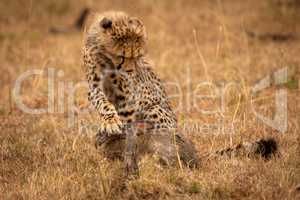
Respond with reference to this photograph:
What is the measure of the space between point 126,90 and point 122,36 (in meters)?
0.52

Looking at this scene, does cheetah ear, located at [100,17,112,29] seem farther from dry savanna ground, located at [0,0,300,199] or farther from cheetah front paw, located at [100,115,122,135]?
dry savanna ground, located at [0,0,300,199]

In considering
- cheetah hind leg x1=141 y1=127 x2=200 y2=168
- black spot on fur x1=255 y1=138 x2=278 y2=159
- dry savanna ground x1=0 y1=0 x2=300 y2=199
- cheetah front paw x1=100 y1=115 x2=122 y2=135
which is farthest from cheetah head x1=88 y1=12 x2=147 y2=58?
black spot on fur x1=255 y1=138 x2=278 y2=159

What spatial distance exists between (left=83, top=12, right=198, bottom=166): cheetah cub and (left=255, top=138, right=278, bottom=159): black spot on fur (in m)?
0.57

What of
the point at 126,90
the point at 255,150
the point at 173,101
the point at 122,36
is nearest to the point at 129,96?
the point at 126,90

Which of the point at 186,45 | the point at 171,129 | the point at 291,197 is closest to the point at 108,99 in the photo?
the point at 171,129

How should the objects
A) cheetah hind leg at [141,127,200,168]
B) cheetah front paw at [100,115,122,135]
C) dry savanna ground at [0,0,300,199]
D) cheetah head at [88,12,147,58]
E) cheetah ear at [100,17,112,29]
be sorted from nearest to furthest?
dry savanna ground at [0,0,300,199] → cheetah front paw at [100,115,122,135] → cheetah hind leg at [141,127,200,168] → cheetah head at [88,12,147,58] → cheetah ear at [100,17,112,29]

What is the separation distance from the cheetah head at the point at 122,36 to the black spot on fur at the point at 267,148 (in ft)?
4.22

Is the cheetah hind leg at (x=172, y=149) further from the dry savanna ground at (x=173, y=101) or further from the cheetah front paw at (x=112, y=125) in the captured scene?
the cheetah front paw at (x=112, y=125)

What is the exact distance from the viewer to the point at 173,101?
8078 mm

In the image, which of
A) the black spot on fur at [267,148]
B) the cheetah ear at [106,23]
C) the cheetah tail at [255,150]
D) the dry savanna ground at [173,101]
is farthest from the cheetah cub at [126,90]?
the black spot on fur at [267,148]

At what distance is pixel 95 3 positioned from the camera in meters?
13.0

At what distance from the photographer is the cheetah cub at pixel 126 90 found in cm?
548

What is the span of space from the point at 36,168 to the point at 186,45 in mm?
5430

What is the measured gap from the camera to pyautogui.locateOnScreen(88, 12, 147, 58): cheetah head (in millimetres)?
5508
